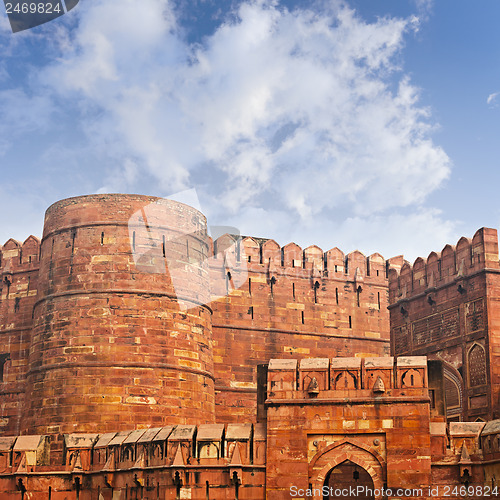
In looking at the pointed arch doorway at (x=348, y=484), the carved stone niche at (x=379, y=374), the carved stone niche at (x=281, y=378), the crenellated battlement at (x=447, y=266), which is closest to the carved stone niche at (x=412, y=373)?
the carved stone niche at (x=379, y=374)

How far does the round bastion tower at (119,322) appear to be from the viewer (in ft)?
60.8

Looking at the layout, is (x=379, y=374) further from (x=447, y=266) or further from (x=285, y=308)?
(x=285, y=308)

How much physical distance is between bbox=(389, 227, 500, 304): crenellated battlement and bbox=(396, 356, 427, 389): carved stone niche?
663 centimetres

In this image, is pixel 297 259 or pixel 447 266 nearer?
pixel 447 266

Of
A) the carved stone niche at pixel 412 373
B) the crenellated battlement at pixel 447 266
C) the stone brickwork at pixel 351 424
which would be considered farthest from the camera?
the crenellated battlement at pixel 447 266

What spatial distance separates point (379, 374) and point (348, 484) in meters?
4.41

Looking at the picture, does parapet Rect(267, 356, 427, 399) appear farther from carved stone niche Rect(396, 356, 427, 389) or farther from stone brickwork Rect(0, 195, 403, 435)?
stone brickwork Rect(0, 195, 403, 435)

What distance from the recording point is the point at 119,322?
1909 centimetres

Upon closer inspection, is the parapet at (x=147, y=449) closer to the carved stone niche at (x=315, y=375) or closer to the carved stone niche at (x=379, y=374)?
the carved stone niche at (x=315, y=375)

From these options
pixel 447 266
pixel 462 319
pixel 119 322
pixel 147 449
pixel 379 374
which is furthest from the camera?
pixel 447 266

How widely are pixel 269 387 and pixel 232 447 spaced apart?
1.18 metres

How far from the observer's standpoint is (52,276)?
20.1 m
